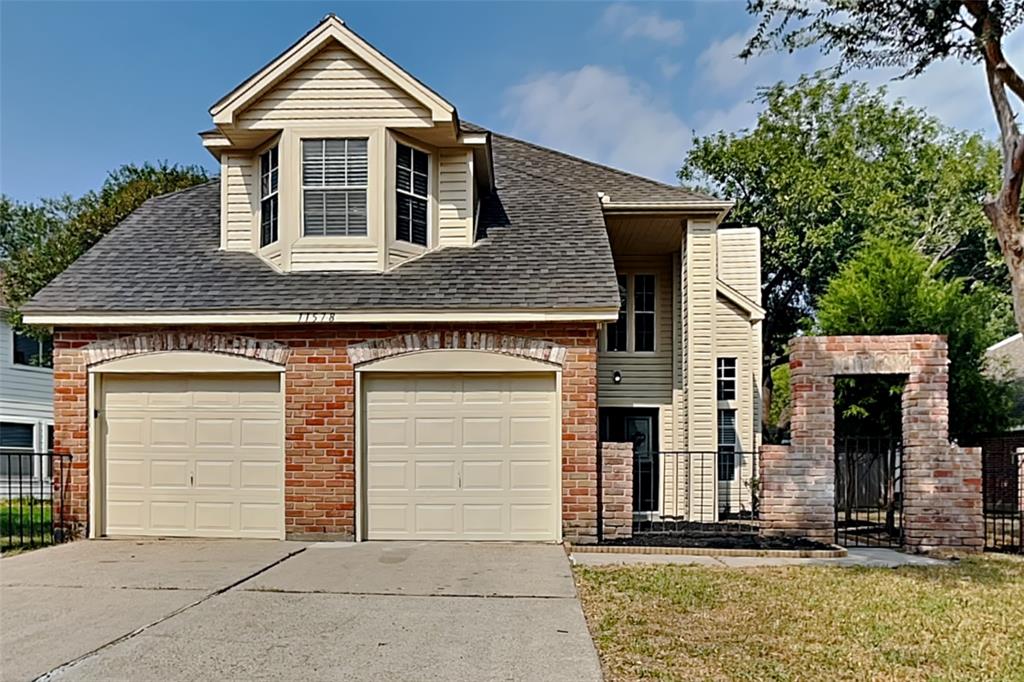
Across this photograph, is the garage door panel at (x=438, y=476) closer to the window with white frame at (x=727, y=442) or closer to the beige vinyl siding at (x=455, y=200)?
the beige vinyl siding at (x=455, y=200)

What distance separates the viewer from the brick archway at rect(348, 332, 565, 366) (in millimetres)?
9789

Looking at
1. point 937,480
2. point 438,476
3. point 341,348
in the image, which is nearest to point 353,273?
Answer: point 341,348

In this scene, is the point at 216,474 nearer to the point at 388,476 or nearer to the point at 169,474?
the point at 169,474

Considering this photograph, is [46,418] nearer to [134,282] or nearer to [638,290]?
[134,282]

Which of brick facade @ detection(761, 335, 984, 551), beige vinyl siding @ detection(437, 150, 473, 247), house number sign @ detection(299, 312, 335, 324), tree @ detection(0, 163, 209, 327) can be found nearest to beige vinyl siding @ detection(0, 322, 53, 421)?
tree @ detection(0, 163, 209, 327)

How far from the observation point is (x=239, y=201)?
37.8 ft

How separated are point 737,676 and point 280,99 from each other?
945 cm

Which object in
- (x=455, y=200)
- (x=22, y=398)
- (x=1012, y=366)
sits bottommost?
(x=22, y=398)

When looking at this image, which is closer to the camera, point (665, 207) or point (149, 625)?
point (149, 625)

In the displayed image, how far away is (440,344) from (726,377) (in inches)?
262

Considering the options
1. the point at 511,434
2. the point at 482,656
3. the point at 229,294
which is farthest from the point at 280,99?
the point at 482,656

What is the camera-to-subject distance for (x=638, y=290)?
1486cm

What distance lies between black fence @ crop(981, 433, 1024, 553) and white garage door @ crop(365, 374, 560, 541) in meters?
5.86

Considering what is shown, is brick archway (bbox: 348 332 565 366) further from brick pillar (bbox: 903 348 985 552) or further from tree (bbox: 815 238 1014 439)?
Answer: tree (bbox: 815 238 1014 439)
